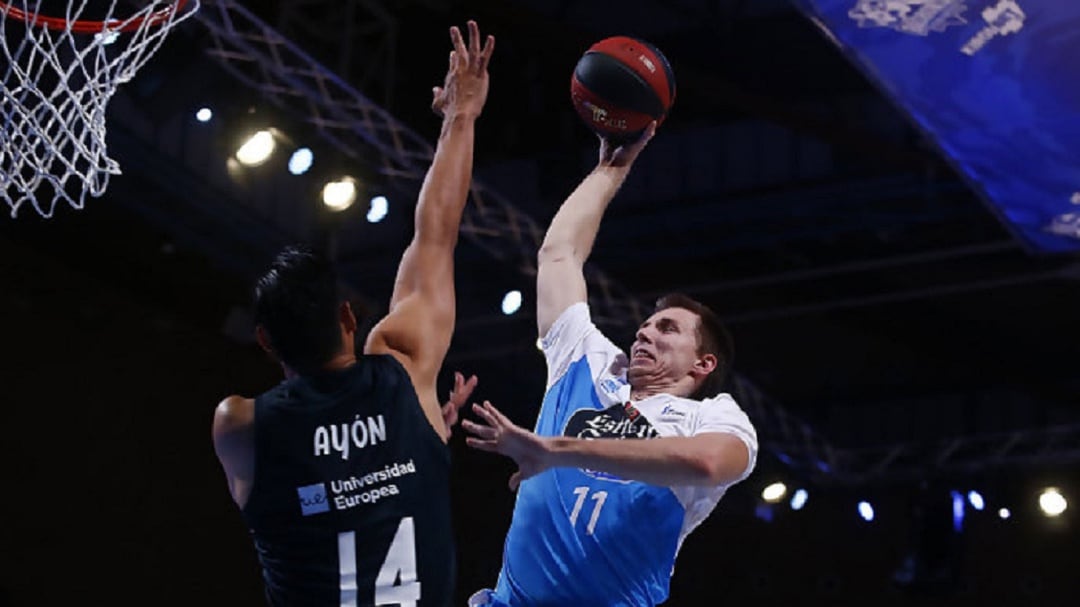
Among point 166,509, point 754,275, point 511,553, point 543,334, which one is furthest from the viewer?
point 754,275

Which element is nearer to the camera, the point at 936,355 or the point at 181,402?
the point at 181,402

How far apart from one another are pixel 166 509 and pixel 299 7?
3.54 meters

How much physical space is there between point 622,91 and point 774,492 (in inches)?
336

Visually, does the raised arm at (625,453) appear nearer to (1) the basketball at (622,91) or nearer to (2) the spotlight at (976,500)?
(1) the basketball at (622,91)

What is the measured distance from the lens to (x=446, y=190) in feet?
12.3

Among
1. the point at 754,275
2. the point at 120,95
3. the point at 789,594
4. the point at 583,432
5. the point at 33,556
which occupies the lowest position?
the point at 789,594

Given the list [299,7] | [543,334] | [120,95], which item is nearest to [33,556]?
[120,95]

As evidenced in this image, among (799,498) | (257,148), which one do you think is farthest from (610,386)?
(799,498)

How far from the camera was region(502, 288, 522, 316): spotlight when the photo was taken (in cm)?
1120

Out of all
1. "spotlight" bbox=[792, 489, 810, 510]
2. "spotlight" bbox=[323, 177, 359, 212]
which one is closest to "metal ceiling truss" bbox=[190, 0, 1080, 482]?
"spotlight" bbox=[792, 489, 810, 510]

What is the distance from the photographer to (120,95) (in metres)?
9.60

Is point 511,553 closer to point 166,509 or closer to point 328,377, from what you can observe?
point 328,377

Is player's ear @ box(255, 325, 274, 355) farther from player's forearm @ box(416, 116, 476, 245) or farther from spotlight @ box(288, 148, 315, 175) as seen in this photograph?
spotlight @ box(288, 148, 315, 175)

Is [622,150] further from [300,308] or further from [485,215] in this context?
[485,215]
